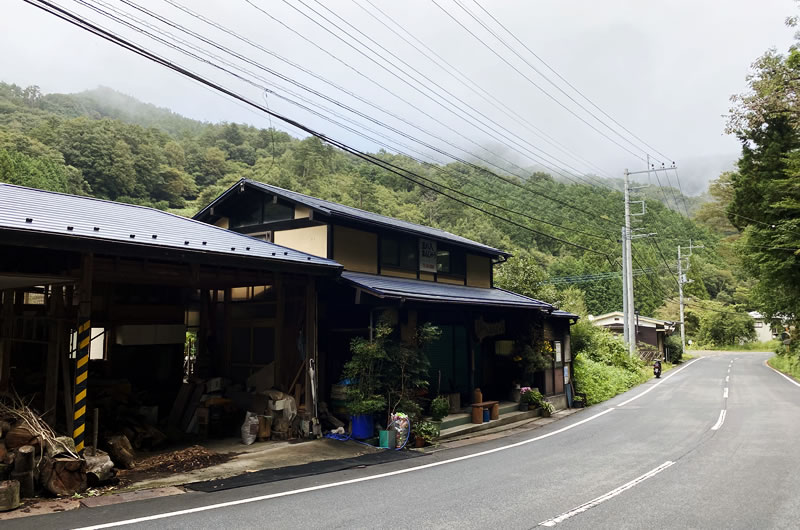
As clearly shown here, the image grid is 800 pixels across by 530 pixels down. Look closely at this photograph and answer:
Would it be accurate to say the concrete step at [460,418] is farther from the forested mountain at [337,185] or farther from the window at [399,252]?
the forested mountain at [337,185]

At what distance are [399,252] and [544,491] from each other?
9.78 metres

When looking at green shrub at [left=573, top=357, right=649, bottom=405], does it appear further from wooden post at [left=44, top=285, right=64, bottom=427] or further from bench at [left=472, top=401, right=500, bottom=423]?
wooden post at [left=44, top=285, right=64, bottom=427]

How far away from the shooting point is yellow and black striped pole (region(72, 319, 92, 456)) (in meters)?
7.86

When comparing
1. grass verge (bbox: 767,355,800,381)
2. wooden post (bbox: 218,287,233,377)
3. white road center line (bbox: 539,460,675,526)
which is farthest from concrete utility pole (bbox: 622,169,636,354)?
wooden post (bbox: 218,287,233,377)

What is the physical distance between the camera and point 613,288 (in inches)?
2840

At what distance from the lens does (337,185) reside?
59938 millimetres

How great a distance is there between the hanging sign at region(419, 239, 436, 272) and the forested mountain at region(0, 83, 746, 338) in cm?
2325

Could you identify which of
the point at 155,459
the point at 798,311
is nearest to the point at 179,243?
the point at 155,459

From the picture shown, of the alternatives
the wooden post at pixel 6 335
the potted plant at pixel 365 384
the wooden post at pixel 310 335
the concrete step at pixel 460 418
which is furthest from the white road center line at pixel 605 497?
the wooden post at pixel 6 335

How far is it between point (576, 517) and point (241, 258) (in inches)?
267

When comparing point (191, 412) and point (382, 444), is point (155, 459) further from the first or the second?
point (382, 444)

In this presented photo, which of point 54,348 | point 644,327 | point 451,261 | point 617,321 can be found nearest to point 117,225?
point 54,348

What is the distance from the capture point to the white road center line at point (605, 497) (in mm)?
6227

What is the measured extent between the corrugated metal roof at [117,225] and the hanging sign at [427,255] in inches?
233
